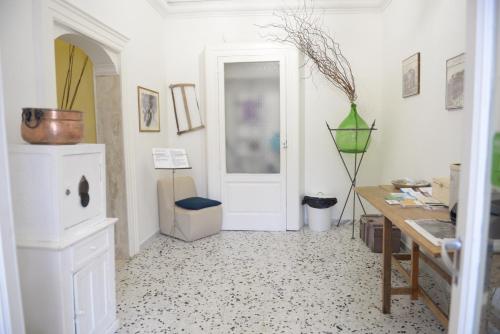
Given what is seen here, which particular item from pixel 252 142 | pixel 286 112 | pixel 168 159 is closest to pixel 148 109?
pixel 168 159

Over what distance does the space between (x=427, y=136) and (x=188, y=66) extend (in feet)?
10.4

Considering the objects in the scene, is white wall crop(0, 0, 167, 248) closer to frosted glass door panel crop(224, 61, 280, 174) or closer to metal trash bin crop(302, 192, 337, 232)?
frosted glass door panel crop(224, 61, 280, 174)

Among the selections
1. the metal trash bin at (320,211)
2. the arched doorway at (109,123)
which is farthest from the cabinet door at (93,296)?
the metal trash bin at (320,211)

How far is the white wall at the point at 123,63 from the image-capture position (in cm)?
207

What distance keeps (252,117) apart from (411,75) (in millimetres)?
1949

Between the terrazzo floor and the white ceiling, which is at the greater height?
the white ceiling

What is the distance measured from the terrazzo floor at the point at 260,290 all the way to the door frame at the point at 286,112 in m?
0.71

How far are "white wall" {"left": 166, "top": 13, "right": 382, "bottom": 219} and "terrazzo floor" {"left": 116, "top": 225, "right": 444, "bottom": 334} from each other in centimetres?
111

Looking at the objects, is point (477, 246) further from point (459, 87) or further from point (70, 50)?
point (70, 50)

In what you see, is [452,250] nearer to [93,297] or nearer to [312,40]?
[93,297]

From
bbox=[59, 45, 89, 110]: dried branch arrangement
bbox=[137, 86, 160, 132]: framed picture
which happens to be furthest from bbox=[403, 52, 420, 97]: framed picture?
bbox=[59, 45, 89, 110]: dried branch arrangement

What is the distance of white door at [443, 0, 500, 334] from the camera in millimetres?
906

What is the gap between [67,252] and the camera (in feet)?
5.65

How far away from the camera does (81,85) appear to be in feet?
12.1
